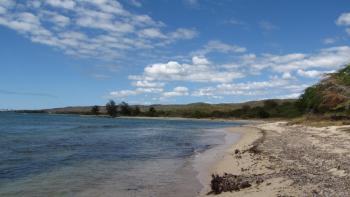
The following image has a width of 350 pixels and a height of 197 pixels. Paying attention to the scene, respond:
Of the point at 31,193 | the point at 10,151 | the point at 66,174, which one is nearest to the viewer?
the point at 31,193

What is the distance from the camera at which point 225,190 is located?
→ 15305 mm

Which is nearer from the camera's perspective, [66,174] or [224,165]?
[66,174]

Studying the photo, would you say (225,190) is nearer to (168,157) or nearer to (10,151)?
(168,157)

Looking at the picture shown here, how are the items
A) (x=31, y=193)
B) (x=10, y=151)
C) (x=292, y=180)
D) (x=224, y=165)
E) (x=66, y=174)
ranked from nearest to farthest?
(x=292, y=180) < (x=31, y=193) < (x=66, y=174) < (x=224, y=165) < (x=10, y=151)

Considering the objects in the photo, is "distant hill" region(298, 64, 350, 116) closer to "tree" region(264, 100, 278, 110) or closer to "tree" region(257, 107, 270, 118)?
"tree" region(257, 107, 270, 118)

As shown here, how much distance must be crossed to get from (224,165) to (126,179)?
6141mm

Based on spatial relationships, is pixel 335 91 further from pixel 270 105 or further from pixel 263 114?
pixel 270 105

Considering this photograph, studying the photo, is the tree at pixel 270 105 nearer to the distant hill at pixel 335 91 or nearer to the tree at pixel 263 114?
the tree at pixel 263 114

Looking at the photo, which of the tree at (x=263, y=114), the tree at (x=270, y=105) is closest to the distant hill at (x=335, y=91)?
the tree at (x=263, y=114)

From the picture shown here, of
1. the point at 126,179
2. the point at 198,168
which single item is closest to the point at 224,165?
the point at 198,168

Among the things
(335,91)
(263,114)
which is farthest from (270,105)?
(335,91)

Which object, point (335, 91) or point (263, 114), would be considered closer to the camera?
point (335, 91)

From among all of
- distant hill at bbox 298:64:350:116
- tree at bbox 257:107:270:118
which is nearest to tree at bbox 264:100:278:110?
tree at bbox 257:107:270:118

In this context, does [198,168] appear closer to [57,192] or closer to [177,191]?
[177,191]
